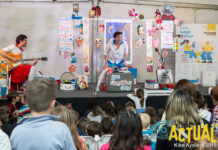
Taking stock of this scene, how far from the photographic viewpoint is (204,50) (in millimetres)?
7703

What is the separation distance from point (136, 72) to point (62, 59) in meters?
1.86

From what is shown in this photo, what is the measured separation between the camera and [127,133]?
176 cm

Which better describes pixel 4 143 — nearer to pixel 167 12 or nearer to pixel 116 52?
pixel 116 52

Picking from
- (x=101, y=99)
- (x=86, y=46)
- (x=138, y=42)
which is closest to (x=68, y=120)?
(x=101, y=99)

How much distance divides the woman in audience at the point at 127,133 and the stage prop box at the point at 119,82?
155 inches

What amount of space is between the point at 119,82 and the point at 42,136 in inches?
170

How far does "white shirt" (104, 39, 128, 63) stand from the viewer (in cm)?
643

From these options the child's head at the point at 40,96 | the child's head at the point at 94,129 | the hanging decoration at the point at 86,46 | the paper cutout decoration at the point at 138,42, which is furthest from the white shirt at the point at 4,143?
the paper cutout decoration at the point at 138,42

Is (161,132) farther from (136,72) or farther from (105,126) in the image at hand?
(136,72)

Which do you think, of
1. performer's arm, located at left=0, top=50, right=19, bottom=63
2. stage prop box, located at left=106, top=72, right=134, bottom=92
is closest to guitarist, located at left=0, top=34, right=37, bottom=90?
performer's arm, located at left=0, top=50, right=19, bottom=63

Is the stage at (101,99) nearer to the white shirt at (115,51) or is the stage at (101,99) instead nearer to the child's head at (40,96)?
the white shirt at (115,51)

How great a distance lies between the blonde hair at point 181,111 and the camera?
1.98 metres

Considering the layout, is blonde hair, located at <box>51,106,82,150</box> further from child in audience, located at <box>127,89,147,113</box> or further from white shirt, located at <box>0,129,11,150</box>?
child in audience, located at <box>127,89,147,113</box>

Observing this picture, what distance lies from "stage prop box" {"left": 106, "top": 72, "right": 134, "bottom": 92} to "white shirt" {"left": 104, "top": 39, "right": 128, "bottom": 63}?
33.9 inches
